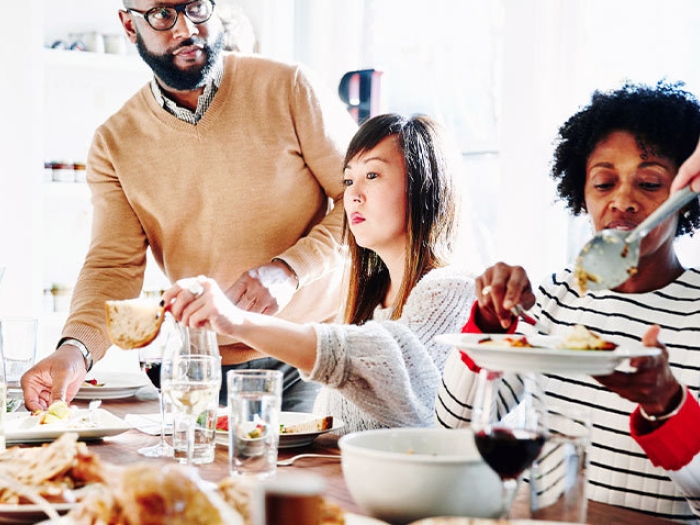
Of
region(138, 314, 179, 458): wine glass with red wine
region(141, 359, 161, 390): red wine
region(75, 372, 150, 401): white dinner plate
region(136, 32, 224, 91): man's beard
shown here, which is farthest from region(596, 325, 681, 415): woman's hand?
region(136, 32, 224, 91): man's beard

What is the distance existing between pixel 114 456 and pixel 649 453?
89cm

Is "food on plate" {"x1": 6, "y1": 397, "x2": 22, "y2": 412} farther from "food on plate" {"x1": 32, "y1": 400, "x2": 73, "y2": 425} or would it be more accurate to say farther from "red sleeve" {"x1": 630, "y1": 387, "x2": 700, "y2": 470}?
"red sleeve" {"x1": 630, "y1": 387, "x2": 700, "y2": 470}

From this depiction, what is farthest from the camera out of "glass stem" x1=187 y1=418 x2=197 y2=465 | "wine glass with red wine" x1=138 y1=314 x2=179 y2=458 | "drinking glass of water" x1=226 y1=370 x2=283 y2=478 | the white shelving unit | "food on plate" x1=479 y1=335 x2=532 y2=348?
the white shelving unit

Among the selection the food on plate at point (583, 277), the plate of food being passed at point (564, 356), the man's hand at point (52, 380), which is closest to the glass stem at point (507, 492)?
the plate of food being passed at point (564, 356)

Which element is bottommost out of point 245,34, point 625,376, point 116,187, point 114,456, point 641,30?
point 114,456

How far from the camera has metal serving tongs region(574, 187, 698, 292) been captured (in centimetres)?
142

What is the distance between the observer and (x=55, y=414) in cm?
177

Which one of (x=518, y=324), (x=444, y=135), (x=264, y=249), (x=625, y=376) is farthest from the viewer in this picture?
(x=264, y=249)

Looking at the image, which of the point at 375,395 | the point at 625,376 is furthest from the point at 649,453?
the point at 375,395

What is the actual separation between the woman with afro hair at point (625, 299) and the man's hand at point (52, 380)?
2.86 feet

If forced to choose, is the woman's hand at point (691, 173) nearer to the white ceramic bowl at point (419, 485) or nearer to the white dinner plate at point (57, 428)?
the white ceramic bowl at point (419, 485)

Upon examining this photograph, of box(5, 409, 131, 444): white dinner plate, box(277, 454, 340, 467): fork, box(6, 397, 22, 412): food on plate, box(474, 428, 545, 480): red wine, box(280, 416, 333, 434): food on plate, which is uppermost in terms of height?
box(474, 428, 545, 480): red wine

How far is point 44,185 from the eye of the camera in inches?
166

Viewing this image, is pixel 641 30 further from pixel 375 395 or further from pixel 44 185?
pixel 44 185
